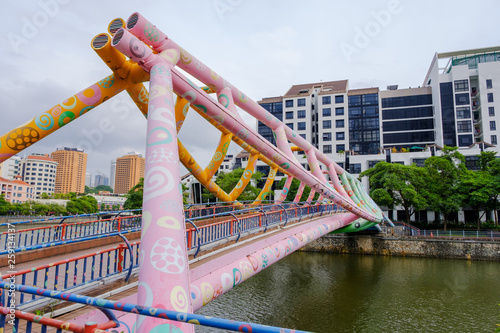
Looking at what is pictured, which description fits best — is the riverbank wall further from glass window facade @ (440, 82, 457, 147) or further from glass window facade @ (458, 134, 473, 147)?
glass window facade @ (440, 82, 457, 147)

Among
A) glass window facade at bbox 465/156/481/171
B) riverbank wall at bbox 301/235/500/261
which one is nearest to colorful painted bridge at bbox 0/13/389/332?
riverbank wall at bbox 301/235/500/261

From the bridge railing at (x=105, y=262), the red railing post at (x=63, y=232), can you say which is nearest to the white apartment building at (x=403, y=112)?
the bridge railing at (x=105, y=262)

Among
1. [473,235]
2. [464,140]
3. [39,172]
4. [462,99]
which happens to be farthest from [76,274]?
[39,172]

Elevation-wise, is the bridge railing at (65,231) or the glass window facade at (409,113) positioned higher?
the glass window facade at (409,113)

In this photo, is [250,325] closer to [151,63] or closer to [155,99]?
[155,99]

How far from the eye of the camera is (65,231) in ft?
27.3

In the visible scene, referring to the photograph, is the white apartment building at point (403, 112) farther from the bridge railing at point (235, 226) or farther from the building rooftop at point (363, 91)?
the bridge railing at point (235, 226)

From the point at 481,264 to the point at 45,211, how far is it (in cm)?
5100

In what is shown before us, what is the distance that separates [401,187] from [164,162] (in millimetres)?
30971

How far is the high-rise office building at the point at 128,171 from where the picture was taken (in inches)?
4405

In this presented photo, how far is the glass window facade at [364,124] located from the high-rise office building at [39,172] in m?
76.5

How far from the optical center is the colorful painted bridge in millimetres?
3094

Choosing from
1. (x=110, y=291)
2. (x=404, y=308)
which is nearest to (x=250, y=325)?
(x=110, y=291)

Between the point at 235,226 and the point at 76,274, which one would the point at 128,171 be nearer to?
the point at 235,226
